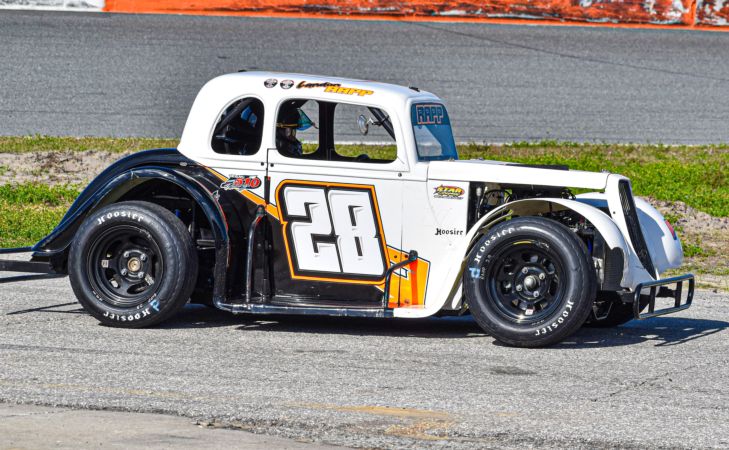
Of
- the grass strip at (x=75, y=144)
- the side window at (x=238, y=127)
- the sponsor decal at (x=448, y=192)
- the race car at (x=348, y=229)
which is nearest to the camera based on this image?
the race car at (x=348, y=229)

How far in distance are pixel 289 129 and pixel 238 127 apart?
390mm

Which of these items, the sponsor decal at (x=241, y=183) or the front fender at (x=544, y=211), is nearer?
the front fender at (x=544, y=211)

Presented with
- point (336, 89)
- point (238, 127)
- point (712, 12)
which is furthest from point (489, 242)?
point (712, 12)

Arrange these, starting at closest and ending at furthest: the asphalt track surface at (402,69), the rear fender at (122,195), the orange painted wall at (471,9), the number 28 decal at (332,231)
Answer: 1. the number 28 decal at (332,231)
2. the rear fender at (122,195)
3. the asphalt track surface at (402,69)
4. the orange painted wall at (471,9)

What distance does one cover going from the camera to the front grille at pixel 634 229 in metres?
8.16

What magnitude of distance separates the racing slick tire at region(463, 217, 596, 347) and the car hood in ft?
0.98

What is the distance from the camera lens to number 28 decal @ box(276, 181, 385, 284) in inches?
323

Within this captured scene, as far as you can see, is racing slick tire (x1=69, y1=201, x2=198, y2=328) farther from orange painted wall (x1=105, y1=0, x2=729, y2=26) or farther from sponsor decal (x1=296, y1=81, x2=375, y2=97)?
orange painted wall (x1=105, y1=0, x2=729, y2=26)

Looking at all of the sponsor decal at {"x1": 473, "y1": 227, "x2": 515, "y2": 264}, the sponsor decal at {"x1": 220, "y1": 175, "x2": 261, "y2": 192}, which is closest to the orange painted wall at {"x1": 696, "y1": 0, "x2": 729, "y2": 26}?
the sponsor decal at {"x1": 473, "y1": 227, "x2": 515, "y2": 264}

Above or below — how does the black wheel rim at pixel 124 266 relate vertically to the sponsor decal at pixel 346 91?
below

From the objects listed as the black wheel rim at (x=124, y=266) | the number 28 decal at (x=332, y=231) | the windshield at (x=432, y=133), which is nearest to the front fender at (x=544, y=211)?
the number 28 decal at (x=332, y=231)

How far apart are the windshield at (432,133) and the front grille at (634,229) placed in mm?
1370

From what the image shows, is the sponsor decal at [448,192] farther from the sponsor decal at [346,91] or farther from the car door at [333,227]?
the sponsor decal at [346,91]

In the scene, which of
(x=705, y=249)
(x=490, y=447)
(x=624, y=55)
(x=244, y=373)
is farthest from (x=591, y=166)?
(x=490, y=447)
